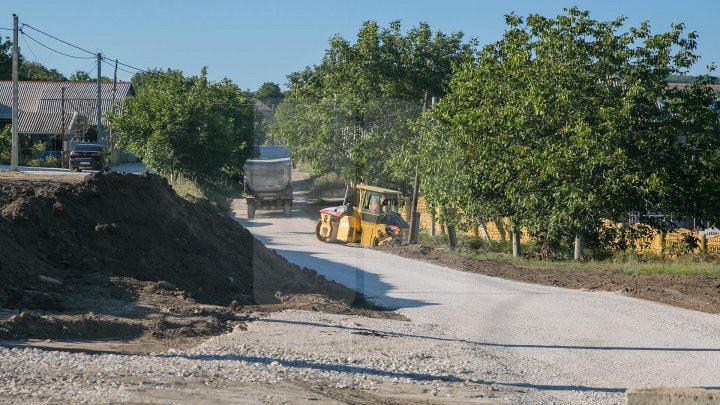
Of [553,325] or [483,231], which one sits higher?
[483,231]

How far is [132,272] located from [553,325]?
787 cm

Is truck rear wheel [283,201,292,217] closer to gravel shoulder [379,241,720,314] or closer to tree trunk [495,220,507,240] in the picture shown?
tree trunk [495,220,507,240]

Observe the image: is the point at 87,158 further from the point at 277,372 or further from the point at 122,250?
the point at 277,372

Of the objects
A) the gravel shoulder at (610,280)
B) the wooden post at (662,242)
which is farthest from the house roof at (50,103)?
the wooden post at (662,242)

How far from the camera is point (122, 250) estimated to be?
1822cm

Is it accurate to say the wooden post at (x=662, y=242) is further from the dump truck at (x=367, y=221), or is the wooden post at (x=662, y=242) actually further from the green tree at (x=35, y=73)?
the green tree at (x=35, y=73)

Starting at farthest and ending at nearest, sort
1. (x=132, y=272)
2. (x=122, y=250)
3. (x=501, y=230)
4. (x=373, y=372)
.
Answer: (x=501, y=230)
(x=122, y=250)
(x=132, y=272)
(x=373, y=372)

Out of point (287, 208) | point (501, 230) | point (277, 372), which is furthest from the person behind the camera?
point (287, 208)

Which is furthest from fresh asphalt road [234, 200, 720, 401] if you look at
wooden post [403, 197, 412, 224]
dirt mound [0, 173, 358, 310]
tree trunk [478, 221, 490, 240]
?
wooden post [403, 197, 412, 224]

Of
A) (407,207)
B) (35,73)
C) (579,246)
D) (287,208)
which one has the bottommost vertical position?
(579,246)

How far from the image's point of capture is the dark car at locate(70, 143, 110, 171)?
53.8 m

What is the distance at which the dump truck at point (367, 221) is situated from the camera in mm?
34312

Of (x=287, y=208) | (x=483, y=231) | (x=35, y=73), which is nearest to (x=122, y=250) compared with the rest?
(x=483, y=231)

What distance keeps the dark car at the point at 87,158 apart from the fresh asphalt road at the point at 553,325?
2879 cm
